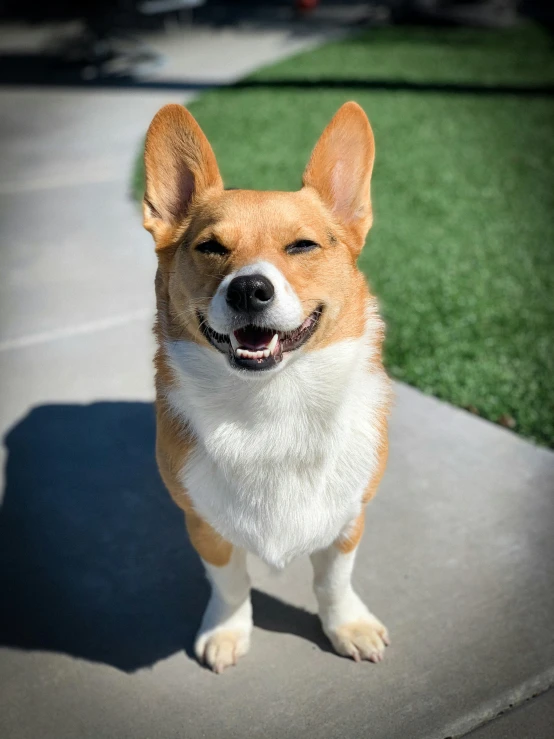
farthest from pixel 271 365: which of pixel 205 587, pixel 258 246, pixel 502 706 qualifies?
pixel 502 706

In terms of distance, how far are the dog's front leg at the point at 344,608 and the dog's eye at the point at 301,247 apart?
939 mm

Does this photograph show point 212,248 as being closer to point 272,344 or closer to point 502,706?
point 272,344

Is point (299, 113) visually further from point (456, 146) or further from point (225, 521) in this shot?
point (225, 521)

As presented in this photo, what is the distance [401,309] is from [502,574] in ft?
8.09

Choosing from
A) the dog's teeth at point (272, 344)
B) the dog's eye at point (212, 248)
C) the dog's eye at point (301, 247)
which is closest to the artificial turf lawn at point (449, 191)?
the dog's eye at point (301, 247)

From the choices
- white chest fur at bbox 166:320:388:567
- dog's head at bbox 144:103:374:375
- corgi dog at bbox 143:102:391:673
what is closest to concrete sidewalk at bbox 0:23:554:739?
corgi dog at bbox 143:102:391:673

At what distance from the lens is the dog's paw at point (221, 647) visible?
260cm

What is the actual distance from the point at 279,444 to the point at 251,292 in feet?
1.79

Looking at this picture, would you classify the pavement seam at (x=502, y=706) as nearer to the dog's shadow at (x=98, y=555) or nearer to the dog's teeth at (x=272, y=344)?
the dog's shadow at (x=98, y=555)

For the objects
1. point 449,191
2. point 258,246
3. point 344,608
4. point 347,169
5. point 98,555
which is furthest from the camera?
point 449,191

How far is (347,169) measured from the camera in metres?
2.57

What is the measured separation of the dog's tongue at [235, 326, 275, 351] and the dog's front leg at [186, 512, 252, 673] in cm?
67

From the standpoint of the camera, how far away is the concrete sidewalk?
2.43 meters

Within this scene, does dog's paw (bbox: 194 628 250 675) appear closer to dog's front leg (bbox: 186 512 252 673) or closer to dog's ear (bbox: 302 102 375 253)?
dog's front leg (bbox: 186 512 252 673)
